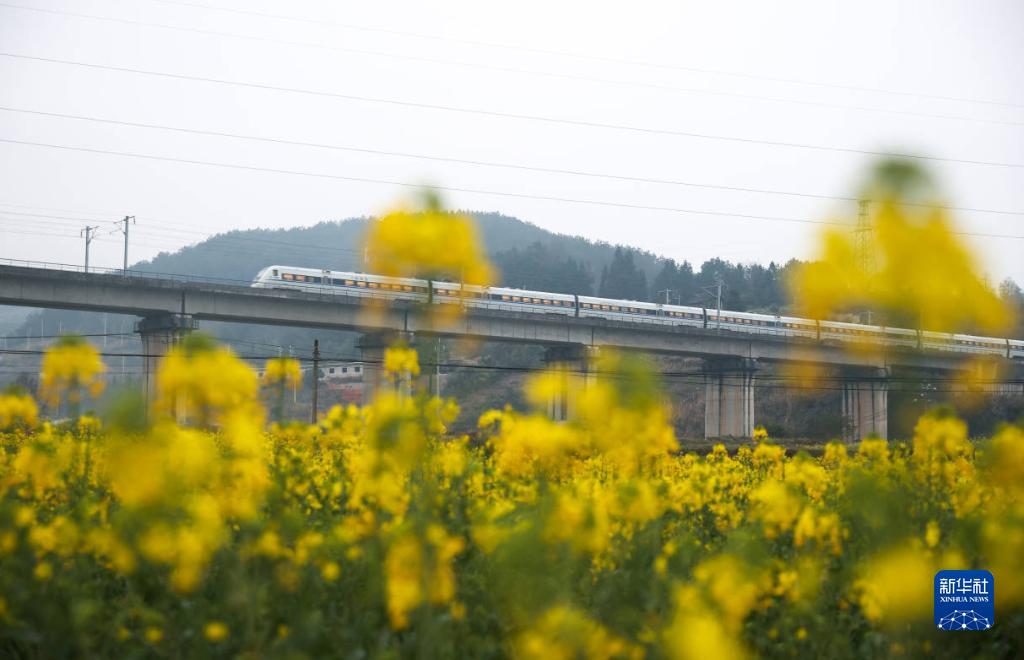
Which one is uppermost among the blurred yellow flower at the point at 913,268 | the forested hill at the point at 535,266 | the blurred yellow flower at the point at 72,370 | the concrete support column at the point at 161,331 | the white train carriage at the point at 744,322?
the forested hill at the point at 535,266

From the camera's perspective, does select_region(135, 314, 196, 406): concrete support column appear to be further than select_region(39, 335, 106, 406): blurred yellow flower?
Yes

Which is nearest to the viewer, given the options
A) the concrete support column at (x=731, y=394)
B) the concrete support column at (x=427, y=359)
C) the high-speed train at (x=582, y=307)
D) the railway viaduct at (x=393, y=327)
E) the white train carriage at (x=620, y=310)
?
the concrete support column at (x=427, y=359)

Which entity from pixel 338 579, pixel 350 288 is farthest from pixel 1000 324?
pixel 350 288

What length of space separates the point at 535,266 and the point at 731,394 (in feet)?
203

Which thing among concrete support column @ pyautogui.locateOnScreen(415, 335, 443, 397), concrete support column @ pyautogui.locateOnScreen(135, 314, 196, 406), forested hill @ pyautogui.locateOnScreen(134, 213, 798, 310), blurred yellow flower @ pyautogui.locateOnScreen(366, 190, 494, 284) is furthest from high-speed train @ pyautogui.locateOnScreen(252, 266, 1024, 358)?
forested hill @ pyautogui.locateOnScreen(134, 213, 798, 310)

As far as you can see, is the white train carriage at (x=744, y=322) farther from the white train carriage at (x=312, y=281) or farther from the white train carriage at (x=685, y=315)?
the white train carriage at (x=312, y=281)

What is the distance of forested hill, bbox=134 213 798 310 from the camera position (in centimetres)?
11156

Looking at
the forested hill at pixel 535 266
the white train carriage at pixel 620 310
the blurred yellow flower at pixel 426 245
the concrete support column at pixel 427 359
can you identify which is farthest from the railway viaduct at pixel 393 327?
the forested hill at pixel 535 266

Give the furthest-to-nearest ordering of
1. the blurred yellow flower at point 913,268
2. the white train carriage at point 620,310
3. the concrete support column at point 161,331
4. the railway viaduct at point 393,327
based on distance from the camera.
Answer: the white train carriage at point 620,310 < the concrete support column at point 161,331 < the railway viaduct at point 393,327 < the blurred yellow flower at point 913,268

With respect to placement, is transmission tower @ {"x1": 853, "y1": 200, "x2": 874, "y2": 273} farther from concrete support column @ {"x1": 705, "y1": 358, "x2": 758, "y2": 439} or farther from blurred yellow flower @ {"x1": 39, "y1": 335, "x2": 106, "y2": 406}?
concrete support column @ {"x1": 705, "y1": 358, "x2": 758, "y2": 439}

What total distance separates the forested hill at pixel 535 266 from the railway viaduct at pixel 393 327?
35123 mm

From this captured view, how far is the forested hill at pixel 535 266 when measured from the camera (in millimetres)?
111562

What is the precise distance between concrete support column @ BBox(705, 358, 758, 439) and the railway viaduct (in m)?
0.07

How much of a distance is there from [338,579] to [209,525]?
3.62ft
